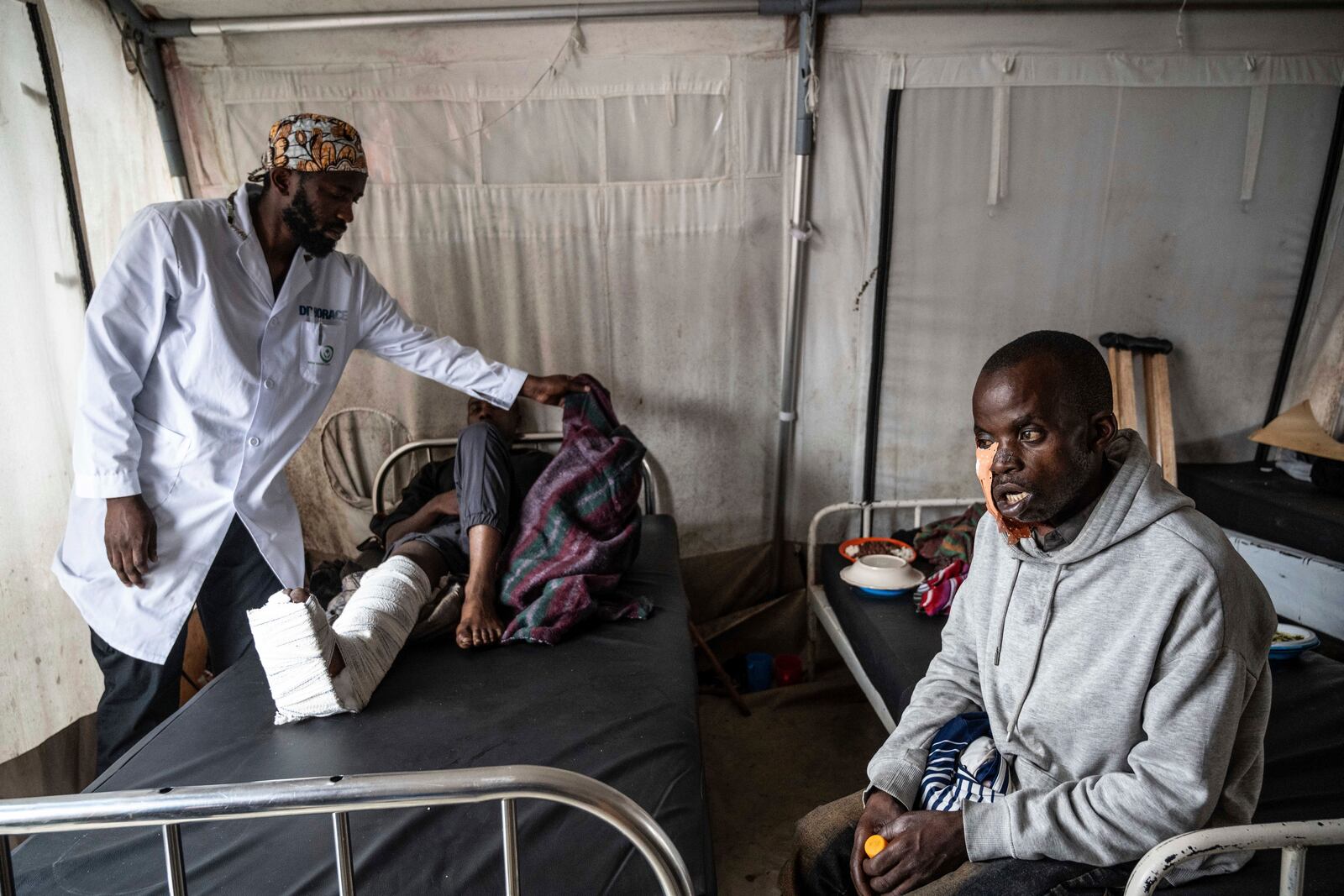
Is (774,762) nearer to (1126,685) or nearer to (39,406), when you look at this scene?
(1126,685)

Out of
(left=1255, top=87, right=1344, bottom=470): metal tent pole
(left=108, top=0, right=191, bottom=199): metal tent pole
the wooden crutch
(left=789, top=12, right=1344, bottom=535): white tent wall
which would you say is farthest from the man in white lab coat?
(left=1255, top=87, right=1344, bottom=470): metal tent pole

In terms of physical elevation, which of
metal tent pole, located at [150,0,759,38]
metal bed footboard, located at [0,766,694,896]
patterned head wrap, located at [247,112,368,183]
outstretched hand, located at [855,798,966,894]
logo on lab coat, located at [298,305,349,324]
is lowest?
outstretched hand, located at [855,798,966,894]

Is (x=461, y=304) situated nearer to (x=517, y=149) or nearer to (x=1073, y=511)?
(x=517, y=149)

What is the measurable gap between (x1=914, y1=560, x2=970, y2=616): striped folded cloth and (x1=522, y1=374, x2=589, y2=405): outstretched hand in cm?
144

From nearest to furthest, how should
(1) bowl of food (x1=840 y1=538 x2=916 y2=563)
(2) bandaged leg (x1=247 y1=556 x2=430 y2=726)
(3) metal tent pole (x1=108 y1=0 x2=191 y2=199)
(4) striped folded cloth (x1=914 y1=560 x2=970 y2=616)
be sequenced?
(2) bandaged leg (x1=247 y1=556 x2=430 y2=726) < (4) striped folded cloth (x1=914 y1=560 x2=970 y2=616) < (3) metal tent pole (x1=108 y1=0 x2=191 y2=199) < (1) bowl of food (x1=840 y1=538 x2=916 y2=563)

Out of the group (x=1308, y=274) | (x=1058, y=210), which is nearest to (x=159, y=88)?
(x=1058, y=210)

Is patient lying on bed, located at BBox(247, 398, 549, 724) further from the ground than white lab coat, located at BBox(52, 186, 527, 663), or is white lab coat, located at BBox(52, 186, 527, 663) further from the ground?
white lab coat, located at BBox(52, 186, 527, 663)

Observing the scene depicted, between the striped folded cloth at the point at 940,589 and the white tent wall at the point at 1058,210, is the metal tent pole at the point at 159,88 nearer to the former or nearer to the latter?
the white tent wall at the point at 1058,210

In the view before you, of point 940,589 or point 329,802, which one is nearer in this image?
point 329,802

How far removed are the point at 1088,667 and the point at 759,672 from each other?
2366mm

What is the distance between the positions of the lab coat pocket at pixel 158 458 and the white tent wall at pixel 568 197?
1404mm

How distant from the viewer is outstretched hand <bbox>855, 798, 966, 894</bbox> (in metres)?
1.41

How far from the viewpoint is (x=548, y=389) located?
2.96 m

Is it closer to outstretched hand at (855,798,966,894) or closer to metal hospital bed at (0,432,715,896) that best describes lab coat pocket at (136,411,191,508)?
metal hospital bed at (0,432,715,896)
